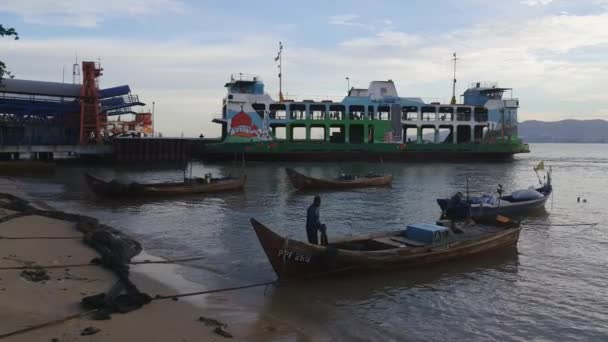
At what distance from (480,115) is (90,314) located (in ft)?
191

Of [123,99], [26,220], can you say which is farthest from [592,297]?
[123,99]

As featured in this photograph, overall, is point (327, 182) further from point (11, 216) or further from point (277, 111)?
point (277, 111)

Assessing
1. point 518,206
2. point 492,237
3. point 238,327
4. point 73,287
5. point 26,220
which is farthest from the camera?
point 518,206

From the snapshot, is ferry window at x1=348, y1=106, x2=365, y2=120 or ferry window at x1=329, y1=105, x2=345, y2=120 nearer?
ferry window at x1=329, y1=105, x2=345, y2=120

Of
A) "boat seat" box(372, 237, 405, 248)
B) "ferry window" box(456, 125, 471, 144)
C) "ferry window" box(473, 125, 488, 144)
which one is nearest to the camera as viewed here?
"boat seat" box(372, 237, 405, 248)

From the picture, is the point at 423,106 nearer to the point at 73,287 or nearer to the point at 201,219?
the point at 201,219

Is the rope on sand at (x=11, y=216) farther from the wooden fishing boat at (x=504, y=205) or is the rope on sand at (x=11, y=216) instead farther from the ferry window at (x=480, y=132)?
the ferry window at (x=480, y=132)

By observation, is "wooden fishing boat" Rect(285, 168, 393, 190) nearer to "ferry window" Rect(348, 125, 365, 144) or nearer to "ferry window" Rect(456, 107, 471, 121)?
"ferry window" Rect(348, 125, 365, 144)

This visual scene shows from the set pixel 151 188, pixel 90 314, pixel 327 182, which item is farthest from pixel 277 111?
pixel 90 314

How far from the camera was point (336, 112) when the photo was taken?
57594 millimetres

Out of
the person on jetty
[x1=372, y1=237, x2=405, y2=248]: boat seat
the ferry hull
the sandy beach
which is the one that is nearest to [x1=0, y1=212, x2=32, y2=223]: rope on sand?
the sandy beach

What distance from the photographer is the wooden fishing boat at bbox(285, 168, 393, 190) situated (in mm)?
29000

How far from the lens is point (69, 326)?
675cm

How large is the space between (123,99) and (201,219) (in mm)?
37749
